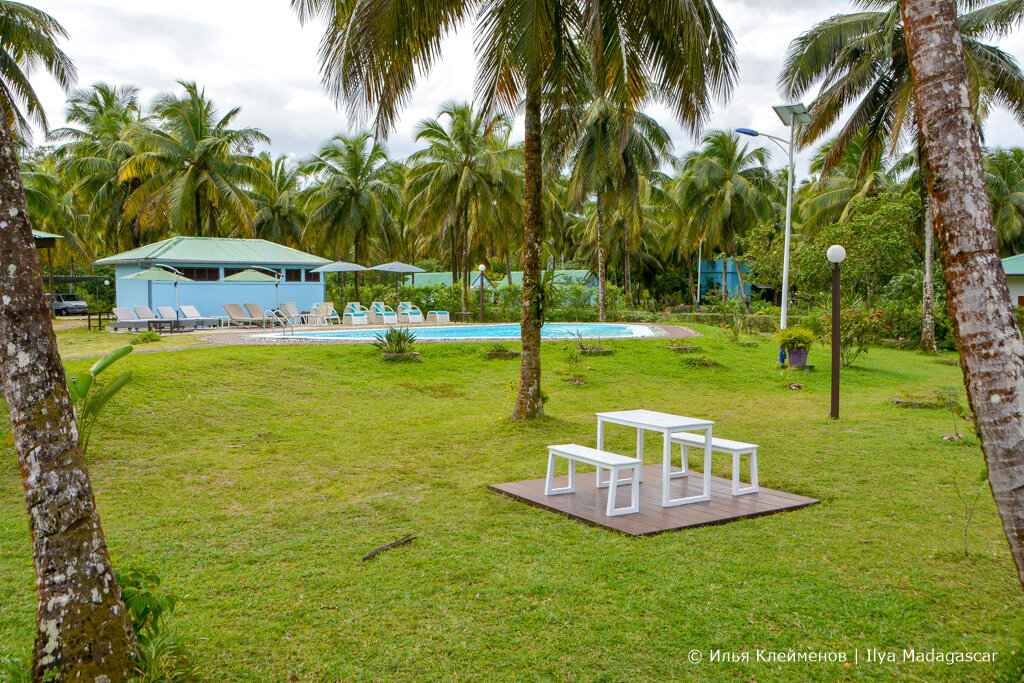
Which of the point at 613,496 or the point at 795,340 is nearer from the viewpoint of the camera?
the point at 613,496

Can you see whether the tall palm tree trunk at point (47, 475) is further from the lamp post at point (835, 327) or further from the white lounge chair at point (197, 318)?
the white lounge chair at point (197, 318)

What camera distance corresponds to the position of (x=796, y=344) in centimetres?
1511

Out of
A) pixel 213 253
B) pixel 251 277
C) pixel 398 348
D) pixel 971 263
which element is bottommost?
pixel 398 348

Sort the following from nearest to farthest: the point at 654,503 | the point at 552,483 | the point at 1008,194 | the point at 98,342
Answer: the point at 654,503
the point at 552,483
the point at 98,342
the point at 1008,194

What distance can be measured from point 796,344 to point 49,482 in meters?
14.5

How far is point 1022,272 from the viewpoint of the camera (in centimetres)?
2522

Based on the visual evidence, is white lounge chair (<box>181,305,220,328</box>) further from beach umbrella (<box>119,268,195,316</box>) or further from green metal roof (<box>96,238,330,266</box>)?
green metal roof (<box>96,238,330,266</box>)

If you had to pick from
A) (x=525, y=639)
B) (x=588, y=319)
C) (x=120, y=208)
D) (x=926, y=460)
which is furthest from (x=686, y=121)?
(x=120, y=208)

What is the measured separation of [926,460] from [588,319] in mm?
20585

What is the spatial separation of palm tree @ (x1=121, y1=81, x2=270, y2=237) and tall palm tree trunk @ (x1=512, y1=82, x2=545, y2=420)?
839 inches

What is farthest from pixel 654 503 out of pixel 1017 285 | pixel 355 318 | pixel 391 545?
pixel 1017 285

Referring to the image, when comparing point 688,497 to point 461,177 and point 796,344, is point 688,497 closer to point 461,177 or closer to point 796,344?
point 796,344

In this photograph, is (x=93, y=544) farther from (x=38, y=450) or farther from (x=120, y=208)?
(x=120, y=208)

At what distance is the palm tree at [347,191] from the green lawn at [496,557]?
21.3 metres
